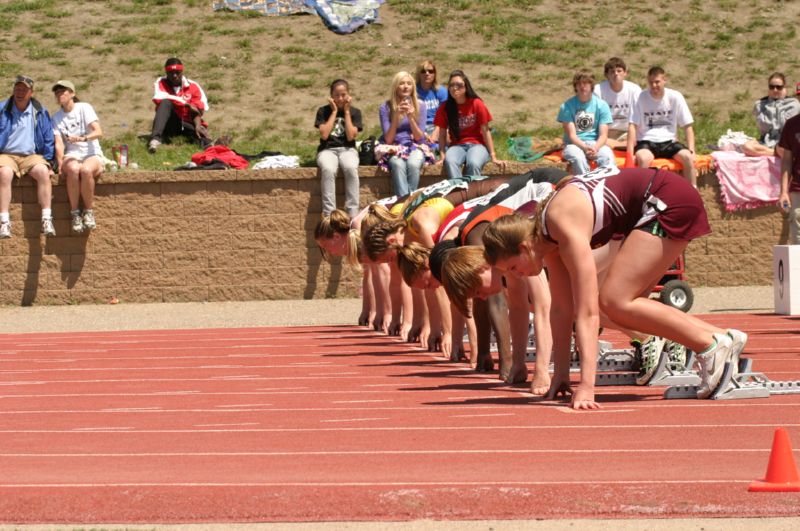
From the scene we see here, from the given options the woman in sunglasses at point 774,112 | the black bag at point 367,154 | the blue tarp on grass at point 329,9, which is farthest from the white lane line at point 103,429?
the blue tarp on grass at point 329,9

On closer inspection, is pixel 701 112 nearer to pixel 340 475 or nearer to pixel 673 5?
pixel 673 5

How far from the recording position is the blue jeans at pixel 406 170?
17250 mm

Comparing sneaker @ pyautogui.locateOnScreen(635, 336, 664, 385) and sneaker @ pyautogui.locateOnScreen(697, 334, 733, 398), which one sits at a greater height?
sneaker @ pyautogui.locateOnScreen(697, 334, 733, 398)

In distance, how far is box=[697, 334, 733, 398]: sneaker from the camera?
7.61m

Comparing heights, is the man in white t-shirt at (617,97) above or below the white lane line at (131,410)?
above

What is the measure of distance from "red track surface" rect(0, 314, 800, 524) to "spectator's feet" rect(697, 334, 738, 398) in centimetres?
10

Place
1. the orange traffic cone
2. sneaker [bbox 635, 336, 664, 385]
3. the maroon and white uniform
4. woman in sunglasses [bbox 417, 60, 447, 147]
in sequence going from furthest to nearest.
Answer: woman in sunglasses [bbox 417, 60, 447, 147] < sneaker [bbox 635, 336, 664, 385] < the maroon and white uniform < the orange traffic cone

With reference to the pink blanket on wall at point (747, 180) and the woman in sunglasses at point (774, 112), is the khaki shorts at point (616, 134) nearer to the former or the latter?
the pink blanket on wall at point (747, 180)

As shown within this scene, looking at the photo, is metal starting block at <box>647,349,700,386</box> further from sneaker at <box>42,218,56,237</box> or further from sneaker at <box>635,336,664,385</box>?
sneaker at <box>42,218,56,237</box>

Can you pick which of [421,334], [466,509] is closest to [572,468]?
[466,509]

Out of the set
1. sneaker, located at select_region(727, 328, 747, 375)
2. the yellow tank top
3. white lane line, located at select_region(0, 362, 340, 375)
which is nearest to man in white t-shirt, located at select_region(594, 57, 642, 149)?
the yellow tank top

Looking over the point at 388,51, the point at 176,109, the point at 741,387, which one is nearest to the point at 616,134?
the point at 176,109

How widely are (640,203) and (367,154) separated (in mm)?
10397

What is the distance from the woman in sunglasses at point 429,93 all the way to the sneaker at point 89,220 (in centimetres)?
408
